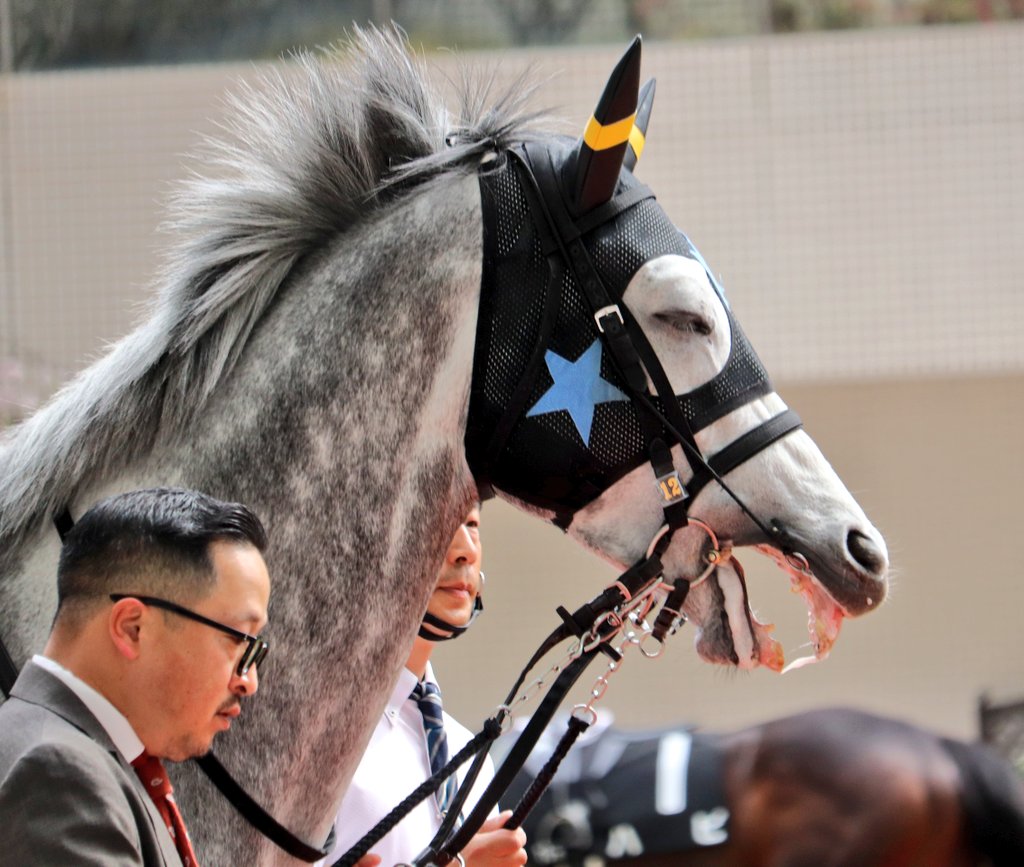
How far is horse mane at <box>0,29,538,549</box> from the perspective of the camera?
6.69 feet

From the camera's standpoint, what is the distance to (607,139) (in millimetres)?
2143

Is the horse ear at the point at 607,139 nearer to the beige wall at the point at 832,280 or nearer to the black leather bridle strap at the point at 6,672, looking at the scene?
the black leather bridle strap at the point at 6,672

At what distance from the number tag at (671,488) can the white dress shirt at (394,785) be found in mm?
572

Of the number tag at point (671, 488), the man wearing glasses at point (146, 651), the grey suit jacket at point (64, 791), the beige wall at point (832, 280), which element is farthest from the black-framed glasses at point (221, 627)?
the beige wall at point (832, 280)

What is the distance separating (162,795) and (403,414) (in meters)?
0.68

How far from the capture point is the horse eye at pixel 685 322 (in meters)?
2.15

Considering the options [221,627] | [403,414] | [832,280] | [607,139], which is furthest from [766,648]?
[832,280]

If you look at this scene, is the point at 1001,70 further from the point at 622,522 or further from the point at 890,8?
the point at 622,522

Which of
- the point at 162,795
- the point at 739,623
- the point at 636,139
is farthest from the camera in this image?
the point at 636,139

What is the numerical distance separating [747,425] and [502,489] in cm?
38

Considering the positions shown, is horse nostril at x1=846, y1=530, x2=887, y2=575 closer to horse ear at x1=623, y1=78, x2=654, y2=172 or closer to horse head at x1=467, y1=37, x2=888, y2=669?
horse head at x1=467, y1=37, x2=888, y2=669

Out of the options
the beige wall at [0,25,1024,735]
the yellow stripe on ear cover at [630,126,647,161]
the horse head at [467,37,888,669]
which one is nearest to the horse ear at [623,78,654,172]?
the yellow stripe on ear cover at [630,126,647,161]

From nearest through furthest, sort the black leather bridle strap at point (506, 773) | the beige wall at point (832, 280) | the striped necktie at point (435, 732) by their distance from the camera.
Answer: the black leather bridle strap at point (506, 773) < the striped necktie at point (435, 732) < the beige wall at point (832, 280)

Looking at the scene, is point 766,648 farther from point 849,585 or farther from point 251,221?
point 251,221
